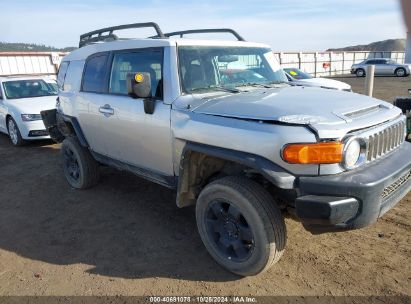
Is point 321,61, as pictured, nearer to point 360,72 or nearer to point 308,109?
point 360,72

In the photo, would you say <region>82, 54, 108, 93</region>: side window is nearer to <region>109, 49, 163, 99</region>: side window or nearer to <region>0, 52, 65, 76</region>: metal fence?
<region>109, 49, 163, 99</region>: side window

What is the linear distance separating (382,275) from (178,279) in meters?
1.70

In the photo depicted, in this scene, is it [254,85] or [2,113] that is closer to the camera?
[254,85]

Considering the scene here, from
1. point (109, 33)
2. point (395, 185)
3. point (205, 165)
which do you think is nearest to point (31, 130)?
point (109, 33)

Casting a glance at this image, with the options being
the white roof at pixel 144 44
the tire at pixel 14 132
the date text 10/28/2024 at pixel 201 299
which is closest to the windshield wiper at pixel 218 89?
the white roof at pixel 144 44

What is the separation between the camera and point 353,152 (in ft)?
8.52

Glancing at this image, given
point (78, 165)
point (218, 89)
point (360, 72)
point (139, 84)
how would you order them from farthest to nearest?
point (360, 72) < point (78, 165) < point (218, 89) < point (139, 84)

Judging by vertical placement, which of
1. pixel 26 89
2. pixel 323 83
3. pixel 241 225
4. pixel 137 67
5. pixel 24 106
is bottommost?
pixel 241 225

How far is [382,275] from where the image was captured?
3002mm

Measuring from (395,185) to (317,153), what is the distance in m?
0.88

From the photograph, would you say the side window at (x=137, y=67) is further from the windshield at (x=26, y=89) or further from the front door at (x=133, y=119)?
the windshield at (x=26, y=89)

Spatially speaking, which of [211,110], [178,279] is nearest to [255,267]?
[178,279]

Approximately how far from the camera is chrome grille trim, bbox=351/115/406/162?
8.94 ft

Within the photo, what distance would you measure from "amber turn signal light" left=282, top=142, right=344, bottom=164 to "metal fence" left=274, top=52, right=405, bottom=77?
2553 cm
